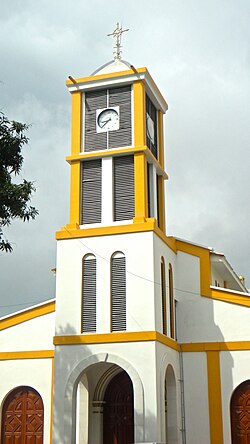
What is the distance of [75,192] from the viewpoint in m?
Answer: 23.8

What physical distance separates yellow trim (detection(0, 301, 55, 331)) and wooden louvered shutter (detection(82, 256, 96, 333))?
324 centimetres

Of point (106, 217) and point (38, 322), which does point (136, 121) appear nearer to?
point (106, 217)

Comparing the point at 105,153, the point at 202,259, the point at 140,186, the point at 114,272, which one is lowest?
the point at 114,272

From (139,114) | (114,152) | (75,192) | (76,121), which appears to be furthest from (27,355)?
(139,114)

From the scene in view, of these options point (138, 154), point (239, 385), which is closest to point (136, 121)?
point (138, 154)

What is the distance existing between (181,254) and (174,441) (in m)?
6.53

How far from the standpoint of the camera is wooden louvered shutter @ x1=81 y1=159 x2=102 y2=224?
23.5 metres

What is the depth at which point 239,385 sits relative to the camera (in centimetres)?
2294

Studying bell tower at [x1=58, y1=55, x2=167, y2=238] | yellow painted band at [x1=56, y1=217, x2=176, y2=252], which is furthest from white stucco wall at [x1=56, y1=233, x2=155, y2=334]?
bell tower at [x1=58, y1=55, x2=167, y2=238]

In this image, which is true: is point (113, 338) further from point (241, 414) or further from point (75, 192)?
point (75, 192)

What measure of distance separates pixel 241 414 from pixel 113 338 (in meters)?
5.10

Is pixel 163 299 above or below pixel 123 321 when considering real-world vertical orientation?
above

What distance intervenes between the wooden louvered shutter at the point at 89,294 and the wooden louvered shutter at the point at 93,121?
4080 mm

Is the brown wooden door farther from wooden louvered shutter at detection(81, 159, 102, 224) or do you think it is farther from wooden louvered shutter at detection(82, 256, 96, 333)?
wooden louvered shutter at detection(81, 159, 102, 224)
